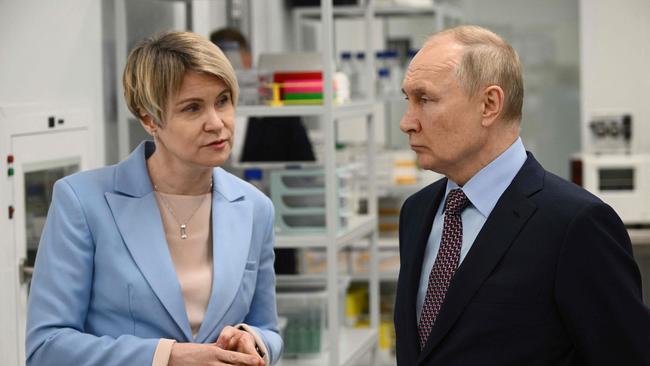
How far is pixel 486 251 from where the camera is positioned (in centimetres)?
167

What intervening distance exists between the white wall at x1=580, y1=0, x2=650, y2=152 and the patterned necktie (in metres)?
4.12

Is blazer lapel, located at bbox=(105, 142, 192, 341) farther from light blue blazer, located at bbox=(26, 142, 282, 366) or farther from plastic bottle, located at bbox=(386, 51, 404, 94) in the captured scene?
plastic bottle, located at bbox=(386, 51, 404, 94)

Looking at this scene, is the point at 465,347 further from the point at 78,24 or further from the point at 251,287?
the point at 78,24

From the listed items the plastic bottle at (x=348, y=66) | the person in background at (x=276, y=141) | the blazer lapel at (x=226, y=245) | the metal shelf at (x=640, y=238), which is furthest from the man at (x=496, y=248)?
the plastic bottle at (x=348, y=66)

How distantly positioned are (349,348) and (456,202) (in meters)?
2.20

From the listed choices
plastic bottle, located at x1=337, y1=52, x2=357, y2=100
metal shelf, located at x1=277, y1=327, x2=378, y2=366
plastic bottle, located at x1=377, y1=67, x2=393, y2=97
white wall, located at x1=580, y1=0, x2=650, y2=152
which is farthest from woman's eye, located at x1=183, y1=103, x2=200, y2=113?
white wall, located at x1=580, y1=0, x2=650, y2=152

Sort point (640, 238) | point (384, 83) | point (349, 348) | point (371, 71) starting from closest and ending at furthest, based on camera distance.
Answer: point (349, 348)
point (371, 71)
point (640, 238)
point (384, 83)

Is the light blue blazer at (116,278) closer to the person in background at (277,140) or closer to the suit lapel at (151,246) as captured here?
the suit lapel at (151,246)

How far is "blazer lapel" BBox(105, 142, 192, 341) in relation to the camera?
6.05ft

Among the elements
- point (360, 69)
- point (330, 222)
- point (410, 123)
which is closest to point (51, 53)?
point (330, 222)

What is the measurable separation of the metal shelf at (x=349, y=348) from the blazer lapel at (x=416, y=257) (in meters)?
1.84

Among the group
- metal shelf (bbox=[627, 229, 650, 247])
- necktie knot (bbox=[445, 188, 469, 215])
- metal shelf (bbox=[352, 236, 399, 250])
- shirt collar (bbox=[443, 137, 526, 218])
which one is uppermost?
shirt collar (bbox=[443, 137, 526, 218])

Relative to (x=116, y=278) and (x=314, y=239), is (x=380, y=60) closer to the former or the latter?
(x=314, y=239)

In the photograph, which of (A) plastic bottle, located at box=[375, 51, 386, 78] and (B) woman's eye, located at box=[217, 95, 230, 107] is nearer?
(B) woman's eye, located at box=[217, 95, 230, 107]
